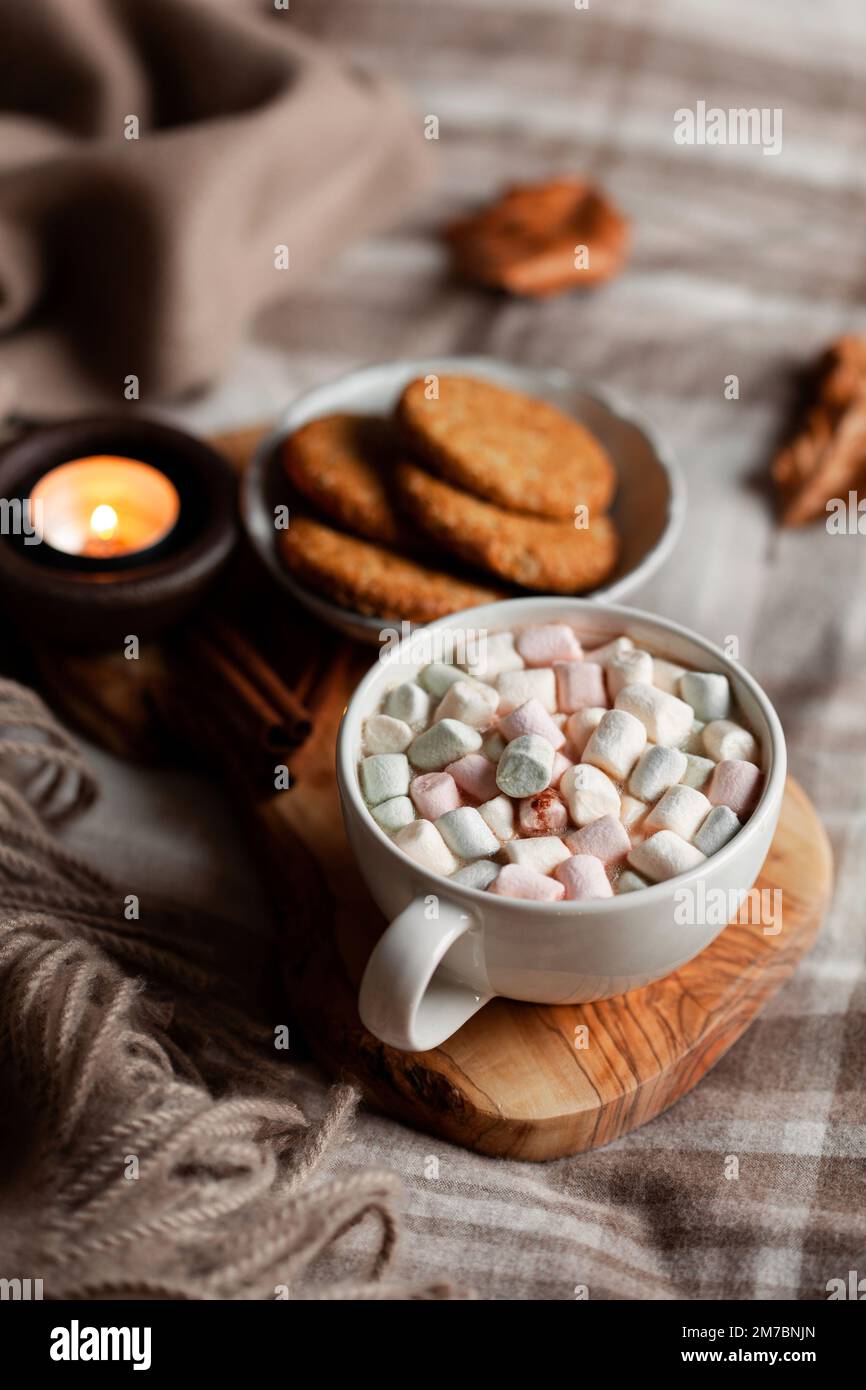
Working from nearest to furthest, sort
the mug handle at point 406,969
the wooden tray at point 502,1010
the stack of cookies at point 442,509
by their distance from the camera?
A: the mug handle at point 406,969 < the wooden tray at point 502,1010 < the stack of cookies at point 442,509

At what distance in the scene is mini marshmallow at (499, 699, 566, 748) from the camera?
87 cm

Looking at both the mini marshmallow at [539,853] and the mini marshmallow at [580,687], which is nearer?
the mini marshmallow at [539,853]

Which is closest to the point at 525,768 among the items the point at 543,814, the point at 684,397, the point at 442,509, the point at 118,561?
the point at 543,814

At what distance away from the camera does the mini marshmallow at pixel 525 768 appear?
838mm

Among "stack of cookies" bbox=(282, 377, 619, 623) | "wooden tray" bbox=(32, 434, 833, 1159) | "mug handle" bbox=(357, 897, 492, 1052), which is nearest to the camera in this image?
"mug handle" bbox=(357, 897, 492, 1052)

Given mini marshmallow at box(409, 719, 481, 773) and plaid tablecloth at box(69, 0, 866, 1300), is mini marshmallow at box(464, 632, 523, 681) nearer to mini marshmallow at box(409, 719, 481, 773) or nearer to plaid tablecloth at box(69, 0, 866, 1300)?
mini marshmallow at box(409, 719, 481, 773)

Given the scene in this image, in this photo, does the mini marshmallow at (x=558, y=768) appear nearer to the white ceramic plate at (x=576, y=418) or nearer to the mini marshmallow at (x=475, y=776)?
the mini marshmallow at (x=475, y=776)

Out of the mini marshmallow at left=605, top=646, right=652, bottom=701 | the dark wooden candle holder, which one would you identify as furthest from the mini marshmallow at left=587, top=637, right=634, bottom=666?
the dark wooden candle holder

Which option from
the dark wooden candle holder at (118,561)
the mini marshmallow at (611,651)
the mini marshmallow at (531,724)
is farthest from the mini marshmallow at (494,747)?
the dark wooden candle holder at (118,561)

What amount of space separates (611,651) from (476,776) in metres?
0.16

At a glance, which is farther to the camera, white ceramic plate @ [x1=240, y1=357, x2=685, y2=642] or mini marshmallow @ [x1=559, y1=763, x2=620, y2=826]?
white ceramic plate @ [x1=240, y1=357, x2=685, y2=642]

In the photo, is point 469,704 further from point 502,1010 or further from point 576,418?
point 576,418

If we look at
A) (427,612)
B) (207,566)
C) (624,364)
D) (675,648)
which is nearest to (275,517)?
(207,566)

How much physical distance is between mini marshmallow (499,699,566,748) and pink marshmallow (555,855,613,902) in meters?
0.09
